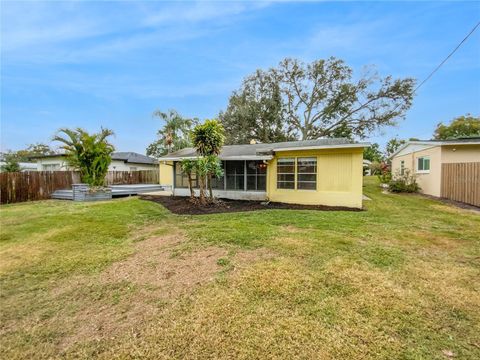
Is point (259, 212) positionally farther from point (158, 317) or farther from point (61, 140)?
point (61, 140)

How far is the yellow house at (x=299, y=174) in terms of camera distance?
9.99 m

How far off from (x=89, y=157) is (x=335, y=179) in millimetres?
13118

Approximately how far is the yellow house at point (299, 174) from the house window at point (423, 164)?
21.5ft

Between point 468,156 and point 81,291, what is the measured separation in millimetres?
16622

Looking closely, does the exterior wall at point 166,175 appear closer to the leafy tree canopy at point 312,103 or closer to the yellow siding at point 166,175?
the yellow siding at point 166,175

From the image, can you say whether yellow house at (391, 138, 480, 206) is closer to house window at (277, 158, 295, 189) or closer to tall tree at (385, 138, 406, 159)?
house window at (277, 158, 295, 189)

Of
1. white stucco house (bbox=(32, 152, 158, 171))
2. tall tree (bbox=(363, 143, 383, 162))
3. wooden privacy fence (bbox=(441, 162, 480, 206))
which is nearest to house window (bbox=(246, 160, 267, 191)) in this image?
wooden privacy fence (bbox=(441, 162, 480, 206))

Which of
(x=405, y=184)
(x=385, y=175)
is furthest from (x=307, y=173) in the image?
(x=385, y=175)

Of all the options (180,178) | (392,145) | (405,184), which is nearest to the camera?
(180,178)

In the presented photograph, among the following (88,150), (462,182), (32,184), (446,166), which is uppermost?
(88,150)

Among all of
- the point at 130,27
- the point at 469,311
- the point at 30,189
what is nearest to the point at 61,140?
the point at 30,189

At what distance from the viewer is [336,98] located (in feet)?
82.6

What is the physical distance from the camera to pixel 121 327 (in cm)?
293

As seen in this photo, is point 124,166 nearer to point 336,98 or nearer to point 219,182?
point 219,182
